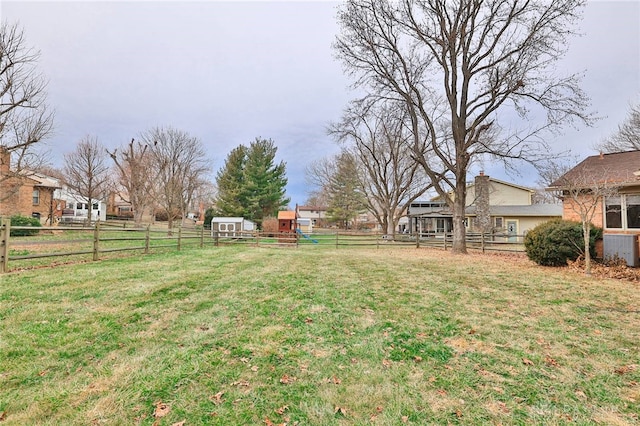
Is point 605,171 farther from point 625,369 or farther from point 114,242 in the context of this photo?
point 114,242

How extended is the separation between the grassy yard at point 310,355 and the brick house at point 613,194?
5003 millimetres

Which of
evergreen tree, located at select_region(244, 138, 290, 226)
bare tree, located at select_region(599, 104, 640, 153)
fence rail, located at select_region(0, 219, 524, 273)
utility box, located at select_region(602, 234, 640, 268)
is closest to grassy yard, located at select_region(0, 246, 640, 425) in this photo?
fence rail, located at select_region(0, 219, 524, 273)

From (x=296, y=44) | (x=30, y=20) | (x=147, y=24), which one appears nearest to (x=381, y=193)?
(x=296, y=44)

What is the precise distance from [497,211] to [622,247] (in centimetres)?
1797

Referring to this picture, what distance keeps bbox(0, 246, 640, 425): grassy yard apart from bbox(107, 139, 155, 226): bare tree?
81.4 feet

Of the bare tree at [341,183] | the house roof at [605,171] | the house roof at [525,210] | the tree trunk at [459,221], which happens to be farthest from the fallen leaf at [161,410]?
the bare tree at [341,183]

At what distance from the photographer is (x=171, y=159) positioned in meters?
29.9

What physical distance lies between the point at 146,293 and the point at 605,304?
825 cm

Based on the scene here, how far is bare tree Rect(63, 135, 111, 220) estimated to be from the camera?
24.3m

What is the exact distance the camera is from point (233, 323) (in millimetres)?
4086

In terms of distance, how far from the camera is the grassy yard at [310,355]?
2287 mm

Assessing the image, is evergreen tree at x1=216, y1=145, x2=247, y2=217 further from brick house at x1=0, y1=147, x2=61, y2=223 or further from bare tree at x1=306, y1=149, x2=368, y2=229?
brick house at x1=0, y1=147, x2=61, y2=223

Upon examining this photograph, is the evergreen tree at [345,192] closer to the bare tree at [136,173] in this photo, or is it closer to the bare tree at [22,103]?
the bare tree at [136,173]

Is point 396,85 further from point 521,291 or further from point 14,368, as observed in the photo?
point 14,368
